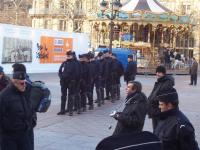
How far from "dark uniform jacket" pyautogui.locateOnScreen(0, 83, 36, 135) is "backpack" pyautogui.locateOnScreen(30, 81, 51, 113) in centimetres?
72

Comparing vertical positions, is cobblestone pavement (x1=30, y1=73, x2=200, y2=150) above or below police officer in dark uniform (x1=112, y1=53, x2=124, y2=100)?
below

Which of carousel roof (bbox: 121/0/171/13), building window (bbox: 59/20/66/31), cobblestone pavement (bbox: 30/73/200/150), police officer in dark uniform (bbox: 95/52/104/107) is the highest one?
carousel roof (bbox: 121/0/171/13)

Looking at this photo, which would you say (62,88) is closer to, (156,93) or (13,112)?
(156,93)

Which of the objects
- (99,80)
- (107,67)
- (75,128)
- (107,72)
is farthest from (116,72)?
(75,128)

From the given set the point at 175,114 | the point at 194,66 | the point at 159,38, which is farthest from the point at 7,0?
the point at 175,114

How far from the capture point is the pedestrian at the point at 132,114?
720 centimetres

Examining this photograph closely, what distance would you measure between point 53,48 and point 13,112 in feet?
88.7

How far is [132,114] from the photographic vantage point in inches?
286

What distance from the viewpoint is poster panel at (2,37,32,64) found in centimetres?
2853

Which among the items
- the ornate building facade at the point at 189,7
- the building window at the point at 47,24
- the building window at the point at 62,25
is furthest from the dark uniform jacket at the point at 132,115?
the building window at the point at 47,24

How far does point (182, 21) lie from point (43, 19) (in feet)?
113

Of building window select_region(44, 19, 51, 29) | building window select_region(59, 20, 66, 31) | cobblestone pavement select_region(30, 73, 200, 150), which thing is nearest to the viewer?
cobblestone pavement select_region(30, 73, 200, 150)

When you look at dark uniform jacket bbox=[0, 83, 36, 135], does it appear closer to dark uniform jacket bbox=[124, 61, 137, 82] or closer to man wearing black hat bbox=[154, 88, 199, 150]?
man wearing black hat bbox=[154, 88, 199, 150]

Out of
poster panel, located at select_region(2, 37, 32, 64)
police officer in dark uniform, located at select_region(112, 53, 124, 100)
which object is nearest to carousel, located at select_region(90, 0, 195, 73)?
poster panel, located at select_region(2, 37, 32, 64)
